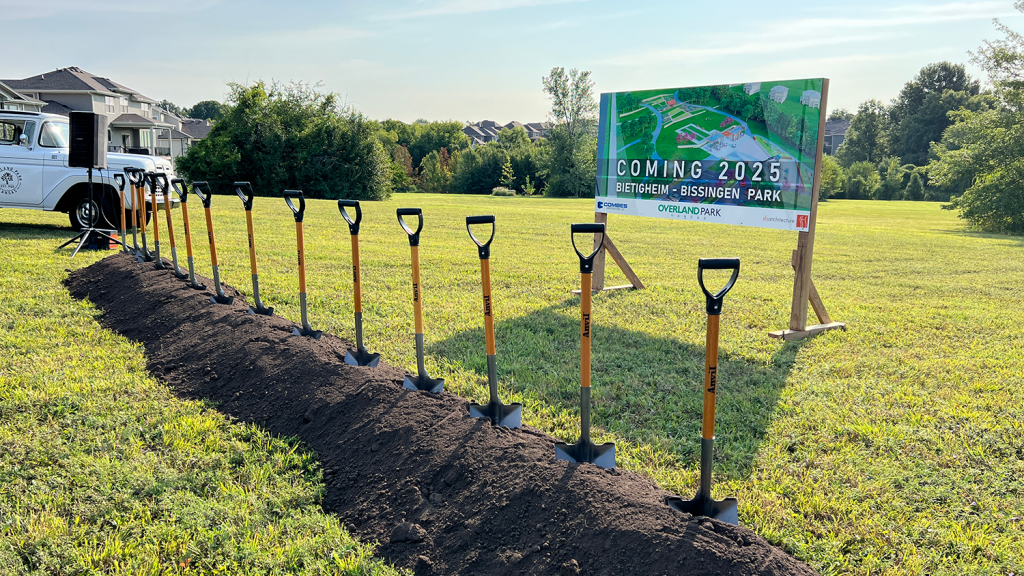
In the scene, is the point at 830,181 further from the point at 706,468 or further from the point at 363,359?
the point at 706,468

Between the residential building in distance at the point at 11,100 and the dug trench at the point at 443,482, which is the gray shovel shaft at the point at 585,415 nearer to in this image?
the dug trench at the point at 443,482

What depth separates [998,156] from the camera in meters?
24.0

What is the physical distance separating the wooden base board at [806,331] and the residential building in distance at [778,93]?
7.44 ft

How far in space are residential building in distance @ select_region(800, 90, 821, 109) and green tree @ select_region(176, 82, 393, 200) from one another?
91.8ft

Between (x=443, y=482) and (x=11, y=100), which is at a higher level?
(x=11, y=100)

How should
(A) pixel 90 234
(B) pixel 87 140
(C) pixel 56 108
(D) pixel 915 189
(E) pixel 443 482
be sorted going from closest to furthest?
(E) pixel 443 482 < (B) pixel 87 140 < (A) pixel 90 234 < (C) pixel 56 108 < (D) pixel 915 189

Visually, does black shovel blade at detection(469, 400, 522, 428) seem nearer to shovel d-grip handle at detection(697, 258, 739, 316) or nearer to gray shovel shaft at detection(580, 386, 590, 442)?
gray shovel shaft at detection(580, 386, 590, 442)

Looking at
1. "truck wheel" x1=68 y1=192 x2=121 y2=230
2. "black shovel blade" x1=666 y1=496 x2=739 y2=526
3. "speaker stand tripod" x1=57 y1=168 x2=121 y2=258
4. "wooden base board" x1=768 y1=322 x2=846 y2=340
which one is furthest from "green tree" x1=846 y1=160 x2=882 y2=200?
"black shovel blade" x1=666 y1=496 x2=739 y2=526

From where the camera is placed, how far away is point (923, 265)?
12.9 m

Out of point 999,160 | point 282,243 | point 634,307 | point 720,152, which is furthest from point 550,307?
point 999,160

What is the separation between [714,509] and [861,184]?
59795 millimetres

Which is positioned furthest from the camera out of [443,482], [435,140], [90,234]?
[435,140]

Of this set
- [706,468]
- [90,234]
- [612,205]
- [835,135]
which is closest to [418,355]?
[706,468]

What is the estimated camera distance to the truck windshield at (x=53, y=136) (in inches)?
463
